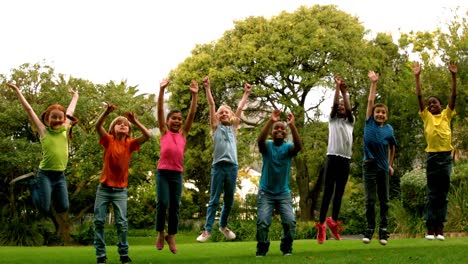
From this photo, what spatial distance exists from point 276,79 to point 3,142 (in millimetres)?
14362

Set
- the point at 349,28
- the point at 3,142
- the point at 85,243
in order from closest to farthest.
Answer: the point at 3,142, the point at 85,243, the point at 349,28

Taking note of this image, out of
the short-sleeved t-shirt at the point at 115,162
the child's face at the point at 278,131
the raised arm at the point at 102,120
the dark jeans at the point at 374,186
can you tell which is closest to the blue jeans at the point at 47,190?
the short-sleeved t-shirt at the point at 115,162

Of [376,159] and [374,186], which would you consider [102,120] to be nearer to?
[376,159]

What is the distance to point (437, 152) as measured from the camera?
10727 mm

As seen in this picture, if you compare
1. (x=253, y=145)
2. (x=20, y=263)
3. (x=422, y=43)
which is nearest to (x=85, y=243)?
(x=253, y=145)

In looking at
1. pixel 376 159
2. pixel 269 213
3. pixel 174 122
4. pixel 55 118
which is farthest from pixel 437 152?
pixel 55 118

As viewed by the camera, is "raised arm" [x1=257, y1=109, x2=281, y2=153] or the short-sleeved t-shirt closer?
the short-sleeved t-shirt

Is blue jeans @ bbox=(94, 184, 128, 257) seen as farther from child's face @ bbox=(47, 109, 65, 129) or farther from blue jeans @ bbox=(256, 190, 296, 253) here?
blue jeans @ bbox=(256, 190, 296, 253)

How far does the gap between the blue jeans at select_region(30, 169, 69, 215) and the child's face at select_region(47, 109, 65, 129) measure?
68 cm

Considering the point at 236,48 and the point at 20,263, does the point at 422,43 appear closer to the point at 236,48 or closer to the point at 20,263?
the point at 236,48

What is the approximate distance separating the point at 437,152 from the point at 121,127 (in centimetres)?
503

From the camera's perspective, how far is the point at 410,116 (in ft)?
101

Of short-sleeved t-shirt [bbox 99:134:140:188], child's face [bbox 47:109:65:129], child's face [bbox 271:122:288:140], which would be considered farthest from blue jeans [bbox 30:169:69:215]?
child's face [bbox 271:122:288:140]

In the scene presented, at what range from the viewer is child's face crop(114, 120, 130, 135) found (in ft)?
31.2
